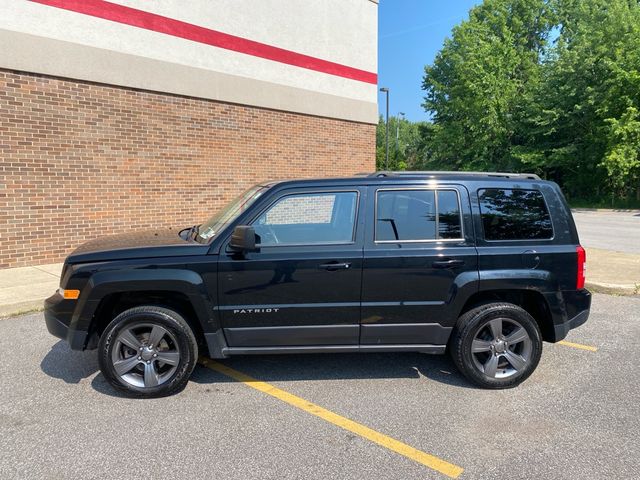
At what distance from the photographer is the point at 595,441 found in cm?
301

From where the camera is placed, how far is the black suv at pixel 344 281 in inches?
141

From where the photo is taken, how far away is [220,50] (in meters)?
10.3

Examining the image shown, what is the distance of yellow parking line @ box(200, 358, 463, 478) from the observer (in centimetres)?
278

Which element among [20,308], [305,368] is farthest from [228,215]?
[20,308]

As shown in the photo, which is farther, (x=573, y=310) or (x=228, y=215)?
(x=228, y=215)

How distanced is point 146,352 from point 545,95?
31.0 meters

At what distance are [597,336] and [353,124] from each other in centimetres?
968

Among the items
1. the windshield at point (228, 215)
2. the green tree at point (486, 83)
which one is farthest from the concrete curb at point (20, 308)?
the green tree at point (486, 83)

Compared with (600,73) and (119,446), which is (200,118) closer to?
(119,446)

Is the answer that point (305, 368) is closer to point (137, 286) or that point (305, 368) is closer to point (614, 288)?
point (137, 286)

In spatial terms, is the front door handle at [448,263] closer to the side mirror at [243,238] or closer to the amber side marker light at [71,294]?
the side mirror at [243,238]

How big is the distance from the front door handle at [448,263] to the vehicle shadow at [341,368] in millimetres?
1020

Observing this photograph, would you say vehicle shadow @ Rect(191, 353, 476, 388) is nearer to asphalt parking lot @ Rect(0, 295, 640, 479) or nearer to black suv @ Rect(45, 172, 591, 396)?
asphalt parking lot @ Rect(0, 295, 640, 479)

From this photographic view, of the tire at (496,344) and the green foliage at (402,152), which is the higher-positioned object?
the green foliage at (402,152)
